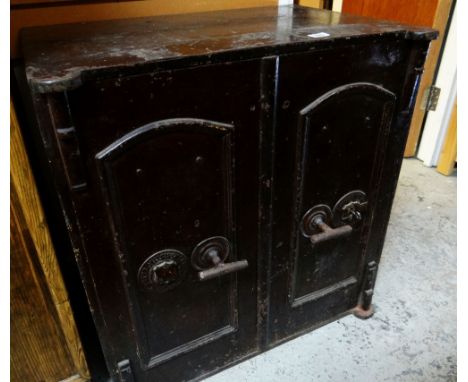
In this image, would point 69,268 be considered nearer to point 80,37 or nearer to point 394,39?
point 80,37

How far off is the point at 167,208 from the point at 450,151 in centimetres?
207

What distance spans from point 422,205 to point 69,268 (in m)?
1.82

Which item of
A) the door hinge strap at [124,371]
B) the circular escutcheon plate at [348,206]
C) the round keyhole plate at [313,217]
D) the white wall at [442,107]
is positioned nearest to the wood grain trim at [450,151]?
the white wall at [442,107]

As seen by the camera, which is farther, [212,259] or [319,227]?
[319,227]

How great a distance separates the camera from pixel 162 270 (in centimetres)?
104

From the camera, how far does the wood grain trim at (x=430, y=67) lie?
221 centimetres

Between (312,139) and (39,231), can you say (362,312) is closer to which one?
(312,139)

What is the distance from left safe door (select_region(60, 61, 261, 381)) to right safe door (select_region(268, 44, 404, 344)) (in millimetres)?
96

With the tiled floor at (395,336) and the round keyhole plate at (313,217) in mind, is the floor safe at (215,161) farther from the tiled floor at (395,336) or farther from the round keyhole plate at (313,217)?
the tiled floor at (395,336)

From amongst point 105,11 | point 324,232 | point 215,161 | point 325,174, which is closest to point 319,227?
point 324,232

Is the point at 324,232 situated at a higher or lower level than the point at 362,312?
higher

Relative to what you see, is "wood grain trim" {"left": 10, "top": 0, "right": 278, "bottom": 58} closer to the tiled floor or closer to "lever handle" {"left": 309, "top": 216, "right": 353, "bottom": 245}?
"lever handle" {"left": 309, "top": 216, "right": 353, "bottom": 245}

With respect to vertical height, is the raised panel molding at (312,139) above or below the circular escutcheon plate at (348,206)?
above

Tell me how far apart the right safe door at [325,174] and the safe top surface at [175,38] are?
0.07 metres
